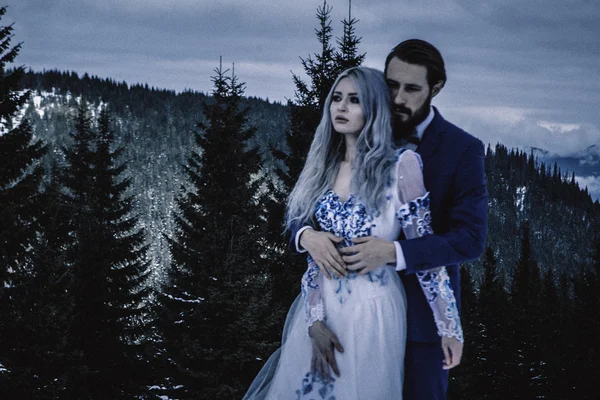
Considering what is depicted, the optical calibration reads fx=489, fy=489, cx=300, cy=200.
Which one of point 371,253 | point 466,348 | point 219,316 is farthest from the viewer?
point 466,348

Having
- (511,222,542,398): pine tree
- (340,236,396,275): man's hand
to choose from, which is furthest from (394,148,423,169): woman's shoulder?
(511,222,542,398): pine tree

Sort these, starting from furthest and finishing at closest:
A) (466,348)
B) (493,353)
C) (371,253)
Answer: (493,353), (466,348), (371,253)

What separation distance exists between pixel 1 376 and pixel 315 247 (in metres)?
12.4

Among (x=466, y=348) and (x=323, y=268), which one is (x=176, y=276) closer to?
(x=323, y=268)

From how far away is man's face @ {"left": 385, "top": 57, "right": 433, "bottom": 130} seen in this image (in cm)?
295

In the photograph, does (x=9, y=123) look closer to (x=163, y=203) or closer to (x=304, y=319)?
(x=304, y=319)

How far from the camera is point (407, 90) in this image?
2.96 meters

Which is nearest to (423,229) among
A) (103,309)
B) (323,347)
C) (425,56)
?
(323,347)

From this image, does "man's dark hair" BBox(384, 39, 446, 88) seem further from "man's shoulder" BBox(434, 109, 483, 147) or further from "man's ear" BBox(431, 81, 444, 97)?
"man's shoulder" BBox(434, 109, 483, 147)

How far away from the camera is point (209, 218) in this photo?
15.7 m

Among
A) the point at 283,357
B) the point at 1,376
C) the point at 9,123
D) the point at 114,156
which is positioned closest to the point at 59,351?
the point at 1,376

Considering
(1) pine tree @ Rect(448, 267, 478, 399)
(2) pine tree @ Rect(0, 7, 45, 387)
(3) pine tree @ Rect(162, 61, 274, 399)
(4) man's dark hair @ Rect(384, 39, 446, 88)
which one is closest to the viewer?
(4) man's dark hair @ Rect(384, 39, 446, 88)

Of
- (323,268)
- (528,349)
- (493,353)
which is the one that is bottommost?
(493,353)

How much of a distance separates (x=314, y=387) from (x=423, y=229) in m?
1.17
